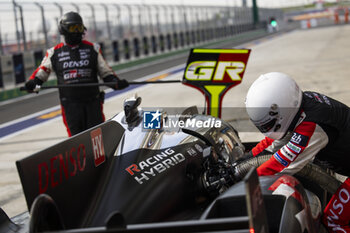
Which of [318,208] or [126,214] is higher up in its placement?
[126,214]

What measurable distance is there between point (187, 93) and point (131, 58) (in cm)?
1432

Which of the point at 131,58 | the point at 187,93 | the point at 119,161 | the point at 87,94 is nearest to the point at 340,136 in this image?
the point at 119,161

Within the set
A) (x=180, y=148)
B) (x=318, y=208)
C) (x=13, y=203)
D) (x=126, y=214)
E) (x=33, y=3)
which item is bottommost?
(x=13, y=203)

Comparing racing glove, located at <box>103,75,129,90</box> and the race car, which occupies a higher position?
racing glove, located at <box>103,75,129,90</box>

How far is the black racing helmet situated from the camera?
18.4 ft

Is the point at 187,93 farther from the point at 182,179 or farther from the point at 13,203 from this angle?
the point at 182,179

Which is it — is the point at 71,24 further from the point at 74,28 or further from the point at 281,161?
the point at 281,161

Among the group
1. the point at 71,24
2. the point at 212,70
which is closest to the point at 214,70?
the point at 212,70

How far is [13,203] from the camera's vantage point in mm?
5422

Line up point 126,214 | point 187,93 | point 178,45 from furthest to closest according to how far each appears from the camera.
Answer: point 178,45 → point 187,93 → point 126,214

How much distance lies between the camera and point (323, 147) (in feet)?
10.7

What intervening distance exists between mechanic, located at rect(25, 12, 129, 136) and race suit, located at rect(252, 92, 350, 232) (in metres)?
2.73

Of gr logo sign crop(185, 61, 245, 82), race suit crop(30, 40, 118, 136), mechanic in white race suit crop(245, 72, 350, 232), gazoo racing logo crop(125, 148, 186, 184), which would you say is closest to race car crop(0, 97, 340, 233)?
gazoo racing logo crop(125, 148, 186, 184)

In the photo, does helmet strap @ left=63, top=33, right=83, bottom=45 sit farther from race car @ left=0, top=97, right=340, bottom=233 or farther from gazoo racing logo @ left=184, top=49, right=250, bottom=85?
race car @ left=0, top=97, right=340, bottom=233
